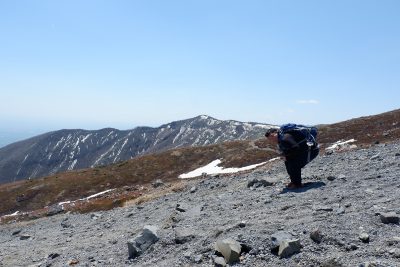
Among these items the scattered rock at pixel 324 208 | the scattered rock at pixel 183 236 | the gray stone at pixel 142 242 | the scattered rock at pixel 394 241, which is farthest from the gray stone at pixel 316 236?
the gray stone at pixel 142 242

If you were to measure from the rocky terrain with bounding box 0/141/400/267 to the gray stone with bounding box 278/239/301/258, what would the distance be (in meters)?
0.03

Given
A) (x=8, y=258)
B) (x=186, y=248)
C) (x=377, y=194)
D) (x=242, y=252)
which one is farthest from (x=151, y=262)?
(x=8, y=258)

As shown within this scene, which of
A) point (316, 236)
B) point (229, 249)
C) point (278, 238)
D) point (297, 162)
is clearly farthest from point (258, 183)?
point (316, 236)

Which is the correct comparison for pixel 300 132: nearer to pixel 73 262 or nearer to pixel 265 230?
pixel 265 230

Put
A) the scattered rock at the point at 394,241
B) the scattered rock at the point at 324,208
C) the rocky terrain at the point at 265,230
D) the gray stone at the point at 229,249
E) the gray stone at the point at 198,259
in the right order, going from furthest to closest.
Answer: the scattered rock at the point at 324,208
the gray stone at the point at 198,259
the gray stone at the point at 229,249
the rocky terrain at the point at 265,230
the scattered rock at the point at 394,241

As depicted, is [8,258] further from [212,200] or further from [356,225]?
[356,225]

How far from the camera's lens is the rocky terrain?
35.9 ft

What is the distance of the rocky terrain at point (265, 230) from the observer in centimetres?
1094

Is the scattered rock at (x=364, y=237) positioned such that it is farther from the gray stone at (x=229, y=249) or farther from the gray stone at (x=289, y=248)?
the gray stone at (x=229, y=249)

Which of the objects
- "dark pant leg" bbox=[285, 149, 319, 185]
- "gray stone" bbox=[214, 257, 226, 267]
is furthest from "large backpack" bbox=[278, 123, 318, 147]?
"gray stone" bbox=[214, 257, 226, 267]

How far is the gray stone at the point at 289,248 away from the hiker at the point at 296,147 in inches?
364

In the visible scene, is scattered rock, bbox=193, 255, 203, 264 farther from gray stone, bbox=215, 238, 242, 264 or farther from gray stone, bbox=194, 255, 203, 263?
gray stone, bbox=215, 238, 242, 264

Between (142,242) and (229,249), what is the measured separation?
15.1 ft

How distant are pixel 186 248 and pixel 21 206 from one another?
61.2 metres
